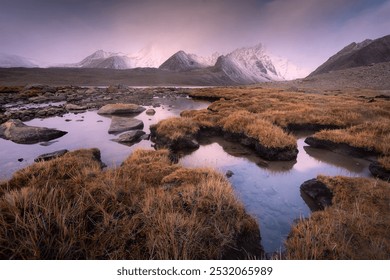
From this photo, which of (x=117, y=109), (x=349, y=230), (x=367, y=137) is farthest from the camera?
(x=117, y=109)

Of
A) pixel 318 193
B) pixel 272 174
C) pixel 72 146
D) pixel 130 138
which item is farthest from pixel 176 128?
pixel 318 193

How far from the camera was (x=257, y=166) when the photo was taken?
8633 millimetres

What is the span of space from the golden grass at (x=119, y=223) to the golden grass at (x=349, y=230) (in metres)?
1.00

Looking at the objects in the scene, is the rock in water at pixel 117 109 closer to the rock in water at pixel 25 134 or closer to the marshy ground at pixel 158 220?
the rock in water at pixel 25 134

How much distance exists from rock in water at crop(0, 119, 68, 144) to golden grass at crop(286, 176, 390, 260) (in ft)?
43.3

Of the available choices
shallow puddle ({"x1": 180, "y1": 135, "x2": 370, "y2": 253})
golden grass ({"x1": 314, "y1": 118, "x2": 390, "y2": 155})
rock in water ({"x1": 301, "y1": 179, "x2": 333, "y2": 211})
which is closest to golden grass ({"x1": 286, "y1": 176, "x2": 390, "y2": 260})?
rock in water ({"x1": 301, "y1": 179, "x2": 333, "y2": 211})

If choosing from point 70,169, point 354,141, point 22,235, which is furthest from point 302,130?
point 22,235

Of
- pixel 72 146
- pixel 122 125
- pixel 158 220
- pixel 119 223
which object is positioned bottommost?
pixel 72 146

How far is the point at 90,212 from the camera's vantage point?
11.8 ft

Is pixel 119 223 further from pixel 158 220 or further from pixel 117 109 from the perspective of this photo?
pixel 117 109

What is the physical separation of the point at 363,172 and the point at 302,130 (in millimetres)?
6777

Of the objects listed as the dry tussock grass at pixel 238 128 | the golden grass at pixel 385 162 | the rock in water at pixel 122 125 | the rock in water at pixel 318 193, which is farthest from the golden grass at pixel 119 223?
the rock in water at pixel 122 125

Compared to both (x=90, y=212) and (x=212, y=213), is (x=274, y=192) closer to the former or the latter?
(x=212, y=213)

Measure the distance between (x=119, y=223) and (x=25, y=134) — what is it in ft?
38.6
